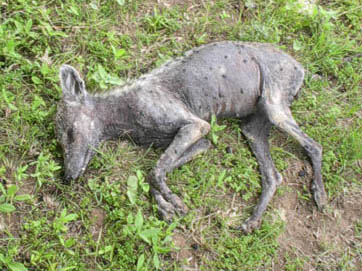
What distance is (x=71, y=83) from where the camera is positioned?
3.91 meters

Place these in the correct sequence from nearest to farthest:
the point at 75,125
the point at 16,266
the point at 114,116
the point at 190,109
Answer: the point at 16,266 < the point at 75,125 < the point at 114,116 < the point at 190,109

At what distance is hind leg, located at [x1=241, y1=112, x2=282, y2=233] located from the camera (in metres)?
4.00

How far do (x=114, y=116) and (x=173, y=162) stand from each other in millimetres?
736

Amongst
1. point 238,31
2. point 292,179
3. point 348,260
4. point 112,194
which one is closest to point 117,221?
point 112,194

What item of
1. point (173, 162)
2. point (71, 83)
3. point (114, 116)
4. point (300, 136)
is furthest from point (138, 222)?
point (300, 136)

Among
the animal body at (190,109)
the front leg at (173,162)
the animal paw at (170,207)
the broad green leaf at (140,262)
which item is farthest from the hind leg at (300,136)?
the broad green leaf at (140,262)

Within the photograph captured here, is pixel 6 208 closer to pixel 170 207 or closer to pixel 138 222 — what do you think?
pixel 138 222

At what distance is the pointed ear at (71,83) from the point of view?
12.7 ft

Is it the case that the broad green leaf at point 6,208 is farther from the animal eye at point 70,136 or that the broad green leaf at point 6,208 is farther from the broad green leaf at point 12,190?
the animal eye at point 70,136

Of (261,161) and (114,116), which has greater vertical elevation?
(114,116)

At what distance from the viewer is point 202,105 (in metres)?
4.26

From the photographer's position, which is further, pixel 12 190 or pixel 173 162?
pixel 173 162

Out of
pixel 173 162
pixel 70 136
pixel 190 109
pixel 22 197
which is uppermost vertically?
pixel 190 109

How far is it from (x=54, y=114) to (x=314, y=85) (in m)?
2.93
